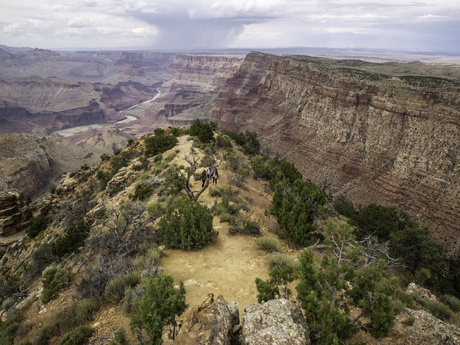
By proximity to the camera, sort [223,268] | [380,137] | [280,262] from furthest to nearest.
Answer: [380,137] < [223,268] < [280,262]

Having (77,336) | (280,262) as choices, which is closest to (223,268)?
(280,262)

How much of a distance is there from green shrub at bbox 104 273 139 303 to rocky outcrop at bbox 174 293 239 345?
338 centimetres

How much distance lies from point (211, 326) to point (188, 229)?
6.14 metres

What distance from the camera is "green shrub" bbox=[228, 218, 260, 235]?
12.0 metres

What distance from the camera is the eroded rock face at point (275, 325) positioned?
449 centimetres

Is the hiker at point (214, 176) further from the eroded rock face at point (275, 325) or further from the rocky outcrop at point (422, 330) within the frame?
the rocky outcrop at point (422, 330)

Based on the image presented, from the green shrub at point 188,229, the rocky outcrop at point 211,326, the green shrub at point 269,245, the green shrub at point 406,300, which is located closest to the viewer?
the rocky outcrop at point 211,326

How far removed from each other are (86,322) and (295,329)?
237 inches

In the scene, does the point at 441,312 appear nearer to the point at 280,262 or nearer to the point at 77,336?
the point at 280,262

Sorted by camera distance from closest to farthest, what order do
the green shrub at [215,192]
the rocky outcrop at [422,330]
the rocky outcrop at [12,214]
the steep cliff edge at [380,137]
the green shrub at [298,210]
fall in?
the rocky outcrop at [422,330] < the green shrub at [298,210] < the green shrub at [215,192] < the rocky outcrop at [12,214] < the steep cliff edge at [380,137]

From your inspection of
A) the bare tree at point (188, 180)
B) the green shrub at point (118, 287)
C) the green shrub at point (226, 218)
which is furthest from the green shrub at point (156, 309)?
the green shrub at point (226, 218)

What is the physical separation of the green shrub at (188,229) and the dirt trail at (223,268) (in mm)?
334

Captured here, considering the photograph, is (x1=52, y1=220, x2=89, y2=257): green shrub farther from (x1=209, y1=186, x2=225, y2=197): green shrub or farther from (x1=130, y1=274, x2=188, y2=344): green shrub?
(x1=130, y1=274, x2=188, y2=344): green shrub

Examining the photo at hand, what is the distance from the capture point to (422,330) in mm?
6223
